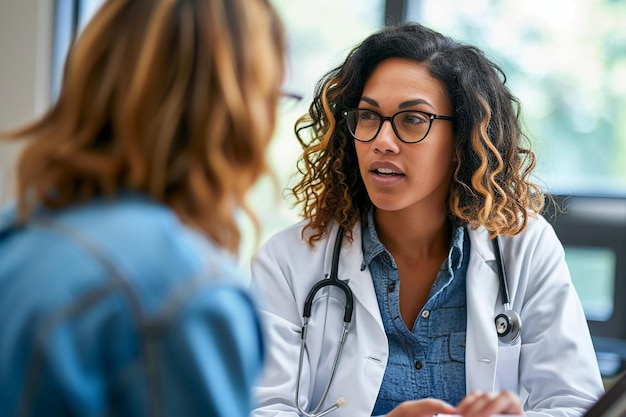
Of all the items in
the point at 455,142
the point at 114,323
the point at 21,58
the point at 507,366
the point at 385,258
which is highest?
the point at 21,58

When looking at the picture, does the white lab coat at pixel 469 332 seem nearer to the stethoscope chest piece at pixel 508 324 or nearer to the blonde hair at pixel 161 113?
the stethoscope chest piece at pixel 508 324

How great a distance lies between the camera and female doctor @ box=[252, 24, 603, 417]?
5.29 ft

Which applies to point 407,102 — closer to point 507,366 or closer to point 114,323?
point 507,366

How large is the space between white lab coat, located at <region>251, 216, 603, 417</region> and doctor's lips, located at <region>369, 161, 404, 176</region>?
0.53ft

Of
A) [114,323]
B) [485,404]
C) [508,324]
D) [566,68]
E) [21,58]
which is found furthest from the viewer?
[566,68]

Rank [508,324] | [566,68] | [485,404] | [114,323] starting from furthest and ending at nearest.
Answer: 1. [566,68]
2. [508,324]
3. [485,404]
4. [114,323]

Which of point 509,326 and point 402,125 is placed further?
point 402,125

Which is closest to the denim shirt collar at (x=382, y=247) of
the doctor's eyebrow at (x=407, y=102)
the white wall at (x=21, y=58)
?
the doctor's eyebrow at (x=407, y=102)

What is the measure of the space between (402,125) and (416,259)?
321mm

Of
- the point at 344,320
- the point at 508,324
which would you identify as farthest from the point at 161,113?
the point at 508,324

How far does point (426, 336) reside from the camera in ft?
5.40

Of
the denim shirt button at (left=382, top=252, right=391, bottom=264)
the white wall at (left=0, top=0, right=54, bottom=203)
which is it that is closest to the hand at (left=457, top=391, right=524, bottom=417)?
the denim shirt button at (left=382, top=252, right=391, bottom=264)

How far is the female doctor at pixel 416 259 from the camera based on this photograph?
161 centimetres

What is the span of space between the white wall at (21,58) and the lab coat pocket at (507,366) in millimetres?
2231
